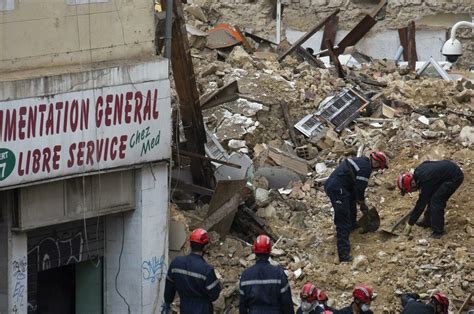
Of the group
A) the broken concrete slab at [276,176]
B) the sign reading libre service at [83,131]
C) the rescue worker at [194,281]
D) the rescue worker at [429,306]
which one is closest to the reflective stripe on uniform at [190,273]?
the rescue worker at [194,281]

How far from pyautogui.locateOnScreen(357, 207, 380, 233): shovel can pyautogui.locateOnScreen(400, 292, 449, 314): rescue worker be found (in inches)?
111

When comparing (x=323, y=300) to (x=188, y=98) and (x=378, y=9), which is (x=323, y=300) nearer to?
(x=188, y=98)

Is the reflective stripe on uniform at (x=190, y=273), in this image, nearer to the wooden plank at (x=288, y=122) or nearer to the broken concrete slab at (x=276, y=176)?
the broken concrete slab at (x=276, y=176)

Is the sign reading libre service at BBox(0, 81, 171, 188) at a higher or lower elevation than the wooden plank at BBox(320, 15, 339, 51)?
higher

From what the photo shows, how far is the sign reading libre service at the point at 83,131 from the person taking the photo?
573 inches

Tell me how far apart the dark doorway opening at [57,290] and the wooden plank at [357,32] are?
14.0 m

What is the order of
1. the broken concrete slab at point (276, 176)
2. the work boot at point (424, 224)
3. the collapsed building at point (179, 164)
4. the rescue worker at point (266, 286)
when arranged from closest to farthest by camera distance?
the rescue worker at point (266, 286)
the collapsed building at point (179, 164)
the work boot at point (424, 224)
the broken concrete slab at point (276, 176)

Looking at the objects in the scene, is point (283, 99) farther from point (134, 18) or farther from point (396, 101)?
point (134, 18)

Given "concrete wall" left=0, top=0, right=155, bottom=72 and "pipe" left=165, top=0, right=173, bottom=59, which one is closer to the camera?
"concrete wall" left=0, top=0, right=155, bottom=72

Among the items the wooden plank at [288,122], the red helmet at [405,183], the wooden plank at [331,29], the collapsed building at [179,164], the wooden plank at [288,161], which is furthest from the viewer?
the wooden plank at [331,29]

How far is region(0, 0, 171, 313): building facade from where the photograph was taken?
14.8 metres

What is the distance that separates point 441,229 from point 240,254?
249 cm

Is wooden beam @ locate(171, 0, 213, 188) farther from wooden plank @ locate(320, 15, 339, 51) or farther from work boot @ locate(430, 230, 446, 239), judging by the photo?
wooden plank @ locate(320, 15, 339, 51)

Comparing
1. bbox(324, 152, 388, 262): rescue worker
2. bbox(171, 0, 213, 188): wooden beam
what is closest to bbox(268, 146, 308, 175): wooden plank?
bbox(171, 0, 213, 188): wooden beam
